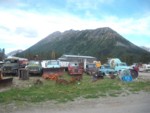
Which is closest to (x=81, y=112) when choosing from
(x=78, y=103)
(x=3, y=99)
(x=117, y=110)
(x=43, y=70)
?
(x=117, y=110)

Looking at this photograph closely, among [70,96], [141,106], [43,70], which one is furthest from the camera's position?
[43,70]

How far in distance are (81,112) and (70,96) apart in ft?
16.5

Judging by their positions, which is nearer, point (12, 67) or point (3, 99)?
point (3, 99)

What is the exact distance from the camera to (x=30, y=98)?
61.9 feet

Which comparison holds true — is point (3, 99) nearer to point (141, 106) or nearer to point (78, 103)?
point (78, 103)

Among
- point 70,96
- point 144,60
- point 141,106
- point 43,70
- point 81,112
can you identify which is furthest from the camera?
point 144,60

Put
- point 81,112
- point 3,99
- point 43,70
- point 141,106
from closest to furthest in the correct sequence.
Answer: point 81,112, point 141,106, point 3,99, point 43,70


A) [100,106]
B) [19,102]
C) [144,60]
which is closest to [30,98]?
[19,102]

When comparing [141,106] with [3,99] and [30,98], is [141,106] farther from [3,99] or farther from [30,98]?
[3,99]

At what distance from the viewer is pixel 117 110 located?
15477 mm

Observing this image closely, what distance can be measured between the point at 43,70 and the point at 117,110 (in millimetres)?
24952

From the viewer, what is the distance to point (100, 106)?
55.3ft

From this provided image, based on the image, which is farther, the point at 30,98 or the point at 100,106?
the point at 30,98

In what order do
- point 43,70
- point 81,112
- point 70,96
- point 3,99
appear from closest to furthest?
point 81,112, point 3,99, point 70,96, point 43,70
